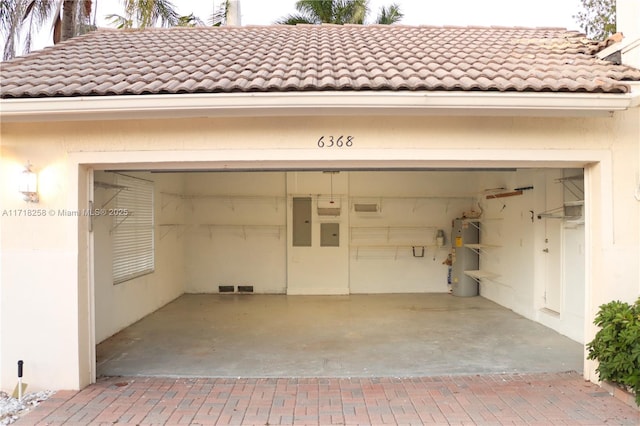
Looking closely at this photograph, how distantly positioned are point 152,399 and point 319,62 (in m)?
4.46

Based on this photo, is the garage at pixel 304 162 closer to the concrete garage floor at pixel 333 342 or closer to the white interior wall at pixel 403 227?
the concrete garage floor at pixel 333 342

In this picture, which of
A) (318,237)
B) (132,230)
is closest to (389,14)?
(318,237)

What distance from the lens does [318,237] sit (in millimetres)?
10914

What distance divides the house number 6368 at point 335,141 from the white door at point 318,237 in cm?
602

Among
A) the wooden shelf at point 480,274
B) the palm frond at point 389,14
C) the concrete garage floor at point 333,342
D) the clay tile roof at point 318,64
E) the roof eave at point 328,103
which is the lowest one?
the concrete garage floor at point 333,342

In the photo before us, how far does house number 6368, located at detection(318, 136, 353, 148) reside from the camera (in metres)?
4.82

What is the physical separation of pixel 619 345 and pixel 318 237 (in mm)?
7301

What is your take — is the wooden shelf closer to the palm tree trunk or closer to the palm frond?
the palm frond

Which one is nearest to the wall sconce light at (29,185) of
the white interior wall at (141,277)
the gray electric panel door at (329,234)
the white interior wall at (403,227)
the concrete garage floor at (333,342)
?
the white interior wall at (141,277)

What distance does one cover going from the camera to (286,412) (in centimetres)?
427

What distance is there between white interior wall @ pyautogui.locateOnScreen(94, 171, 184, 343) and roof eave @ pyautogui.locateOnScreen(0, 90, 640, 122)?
228 centimetres

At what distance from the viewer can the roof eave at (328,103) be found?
4.35m

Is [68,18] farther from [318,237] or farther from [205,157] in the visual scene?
[205,157]

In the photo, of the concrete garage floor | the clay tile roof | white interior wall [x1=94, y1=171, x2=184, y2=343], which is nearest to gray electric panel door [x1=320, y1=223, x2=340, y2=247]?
the concrete garage floor
